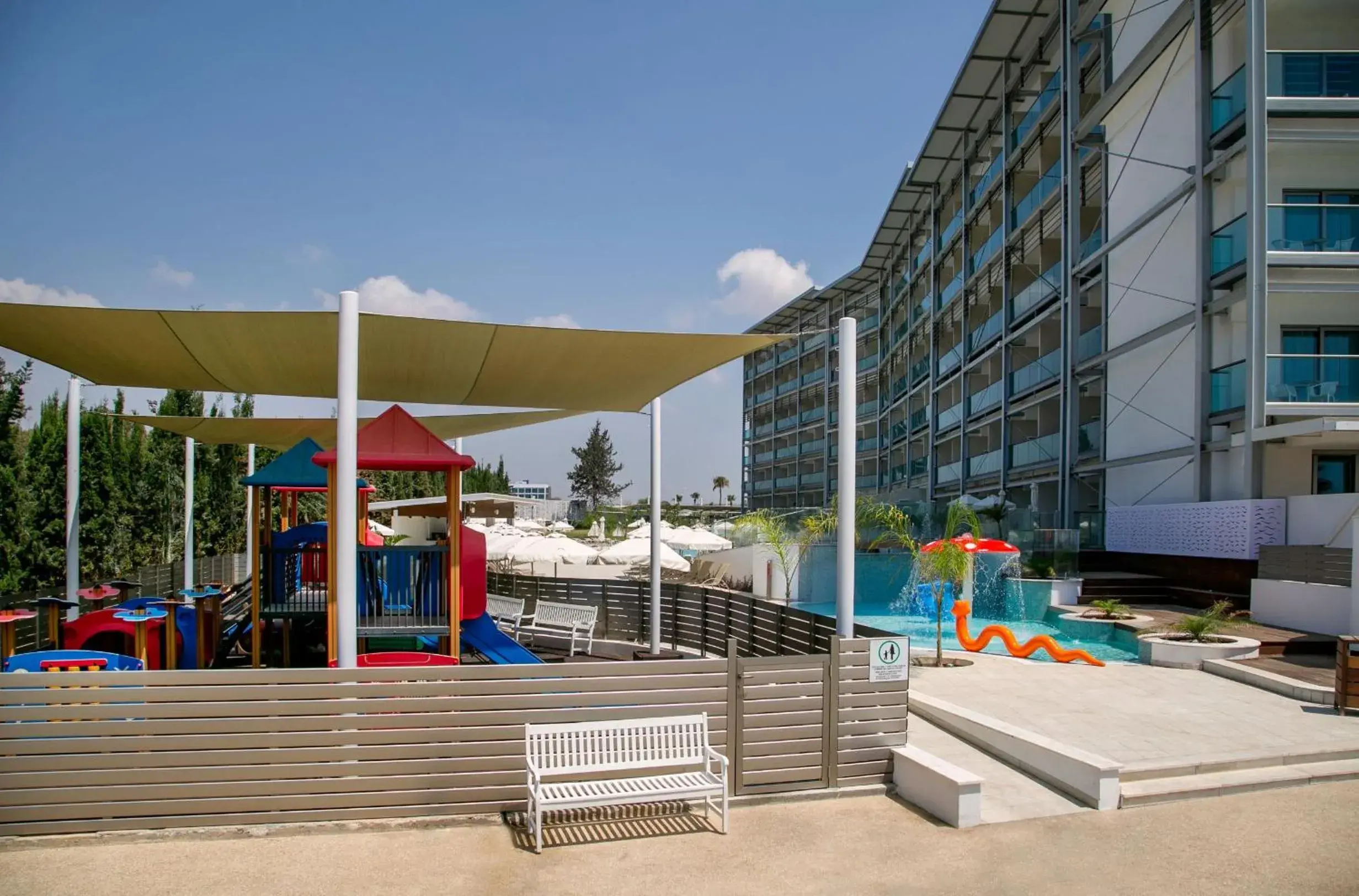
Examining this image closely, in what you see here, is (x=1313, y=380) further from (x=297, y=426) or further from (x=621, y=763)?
(x=297, y=426)

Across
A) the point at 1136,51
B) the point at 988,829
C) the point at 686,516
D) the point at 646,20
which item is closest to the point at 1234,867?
the point at 988,829

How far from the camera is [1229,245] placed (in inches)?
Answer: 816

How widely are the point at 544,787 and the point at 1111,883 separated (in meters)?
3.66

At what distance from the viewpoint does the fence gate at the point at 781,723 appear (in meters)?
6.90

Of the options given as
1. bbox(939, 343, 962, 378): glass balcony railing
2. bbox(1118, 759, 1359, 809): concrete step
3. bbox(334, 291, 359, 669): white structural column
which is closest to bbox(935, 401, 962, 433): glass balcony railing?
bbox(939, 343, 962, 378): glass balcony railing

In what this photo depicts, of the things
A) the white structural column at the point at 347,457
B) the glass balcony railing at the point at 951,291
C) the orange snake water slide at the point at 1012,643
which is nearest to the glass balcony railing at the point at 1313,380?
the orange snake water slide at the point at 1012,643

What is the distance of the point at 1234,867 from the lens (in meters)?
5.97

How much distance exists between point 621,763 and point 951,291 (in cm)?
3948

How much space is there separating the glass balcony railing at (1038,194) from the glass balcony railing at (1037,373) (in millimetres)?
5179

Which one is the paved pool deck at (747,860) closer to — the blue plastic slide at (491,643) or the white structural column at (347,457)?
the white structural column at (347,457)

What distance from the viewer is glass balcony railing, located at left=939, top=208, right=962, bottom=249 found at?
133 feet

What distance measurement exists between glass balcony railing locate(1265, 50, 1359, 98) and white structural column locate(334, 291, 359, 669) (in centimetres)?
2006

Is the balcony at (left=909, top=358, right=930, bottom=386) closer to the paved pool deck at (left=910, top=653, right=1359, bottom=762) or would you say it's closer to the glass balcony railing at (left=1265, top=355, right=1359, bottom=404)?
the glass balcony railing at (left=1265, top=355, right=1359, bottom=404)

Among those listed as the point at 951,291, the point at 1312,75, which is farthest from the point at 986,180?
the point at 1312,75
